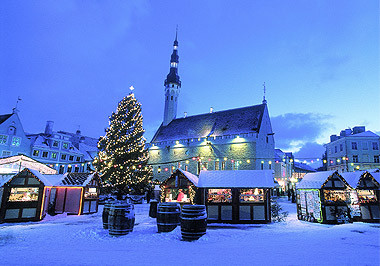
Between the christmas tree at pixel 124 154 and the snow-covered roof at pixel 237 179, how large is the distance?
13210 mm

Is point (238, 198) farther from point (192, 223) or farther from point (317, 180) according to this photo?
point (192, 223)

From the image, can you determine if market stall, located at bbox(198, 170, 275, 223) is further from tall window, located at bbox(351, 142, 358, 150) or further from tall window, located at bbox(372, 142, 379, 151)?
tall window, located at bbox(372, 142, 379, 151)

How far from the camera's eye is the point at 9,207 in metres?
13.3

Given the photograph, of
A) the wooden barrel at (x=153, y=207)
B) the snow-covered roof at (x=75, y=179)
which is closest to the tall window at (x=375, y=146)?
the wooden barrel at (x=153, y=207)

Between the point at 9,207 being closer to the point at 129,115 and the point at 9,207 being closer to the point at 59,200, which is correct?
the point at 59,200

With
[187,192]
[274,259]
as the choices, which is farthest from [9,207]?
[274,259]

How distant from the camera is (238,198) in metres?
13.9

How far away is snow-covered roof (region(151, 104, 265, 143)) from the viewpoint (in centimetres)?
3434

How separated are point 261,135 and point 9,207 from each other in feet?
94.0

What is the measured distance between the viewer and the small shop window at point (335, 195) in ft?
46.2

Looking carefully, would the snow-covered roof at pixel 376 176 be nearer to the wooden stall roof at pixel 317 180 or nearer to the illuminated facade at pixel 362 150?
the wooden stall roof at pixel 317 180

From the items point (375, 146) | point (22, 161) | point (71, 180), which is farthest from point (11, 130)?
point (375, 146)

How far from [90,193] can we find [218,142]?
67.6ft

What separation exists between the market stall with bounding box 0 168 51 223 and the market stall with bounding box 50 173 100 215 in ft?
8.47
